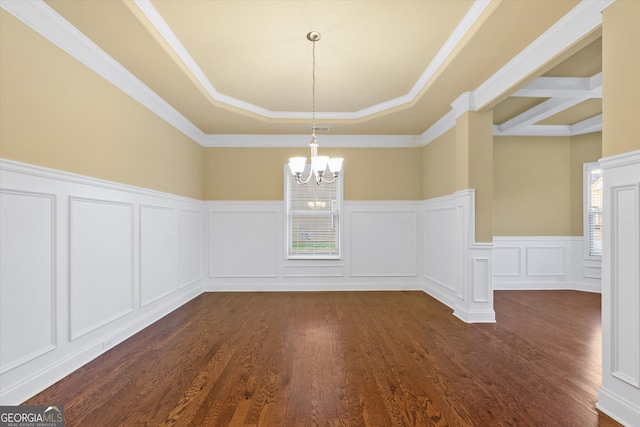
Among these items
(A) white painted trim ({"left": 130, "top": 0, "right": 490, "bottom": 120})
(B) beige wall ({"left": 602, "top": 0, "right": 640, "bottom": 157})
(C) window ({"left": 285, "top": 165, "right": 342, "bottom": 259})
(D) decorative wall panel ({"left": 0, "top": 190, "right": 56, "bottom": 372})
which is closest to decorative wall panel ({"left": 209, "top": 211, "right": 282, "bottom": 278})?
(C) window ({"left": 285, "top": 165, "right": 342, "bottom": 259})

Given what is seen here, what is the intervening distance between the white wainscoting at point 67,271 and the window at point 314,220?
244 centimetres

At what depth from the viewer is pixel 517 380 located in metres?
2.62

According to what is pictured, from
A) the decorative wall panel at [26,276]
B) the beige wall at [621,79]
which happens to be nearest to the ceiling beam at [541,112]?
the beige wall at [621,79]

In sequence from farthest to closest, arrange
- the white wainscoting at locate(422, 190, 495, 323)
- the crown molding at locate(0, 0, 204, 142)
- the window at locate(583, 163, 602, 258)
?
the window at locate(583, 163, 602, 258) < the white wainscoting at locate(422, 190, 495, 323) < the crown molding at locate(0, 0, 204, 142)

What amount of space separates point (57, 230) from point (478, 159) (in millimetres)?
4508

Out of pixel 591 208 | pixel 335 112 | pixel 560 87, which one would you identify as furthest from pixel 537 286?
pixel 335 112

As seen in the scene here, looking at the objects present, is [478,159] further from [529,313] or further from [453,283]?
[529,313]

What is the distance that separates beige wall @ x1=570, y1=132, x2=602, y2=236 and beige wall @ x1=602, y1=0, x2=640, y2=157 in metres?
4.64

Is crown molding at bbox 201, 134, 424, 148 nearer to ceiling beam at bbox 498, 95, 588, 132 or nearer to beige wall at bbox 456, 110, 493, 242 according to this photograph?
ceiling beam at bbox 498, 95, 588, 132

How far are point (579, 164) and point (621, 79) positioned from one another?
4.80 metres

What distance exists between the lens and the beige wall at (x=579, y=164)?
5949mm

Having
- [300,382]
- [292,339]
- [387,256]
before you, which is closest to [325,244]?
[387,256]

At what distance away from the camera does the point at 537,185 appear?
6.14m

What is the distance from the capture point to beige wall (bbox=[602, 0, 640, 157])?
6.72 ft
